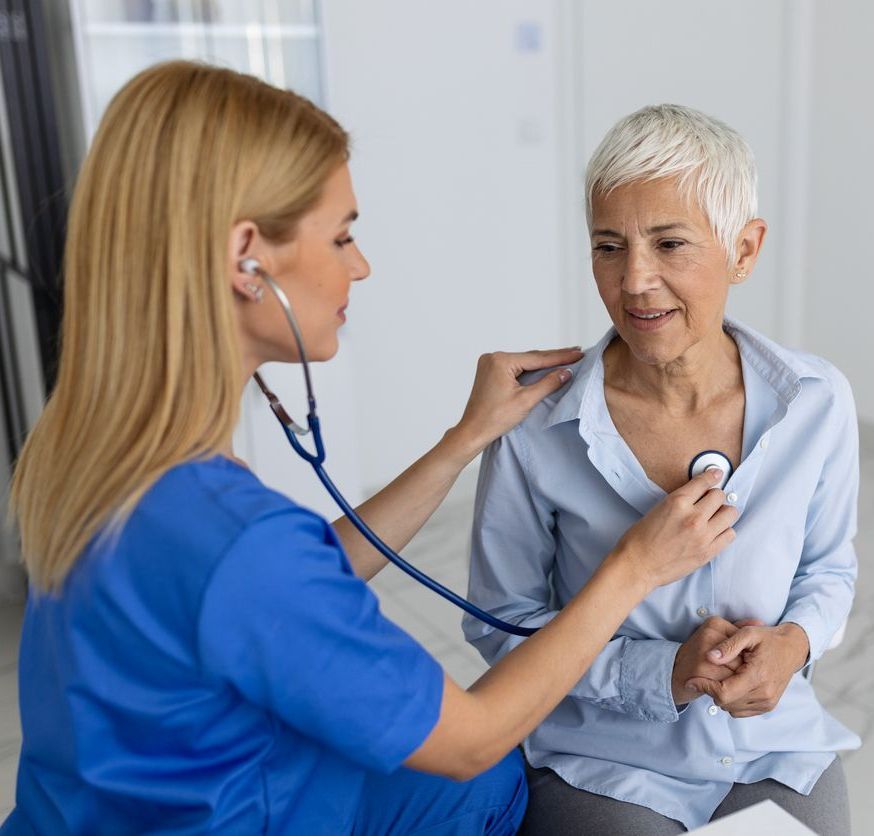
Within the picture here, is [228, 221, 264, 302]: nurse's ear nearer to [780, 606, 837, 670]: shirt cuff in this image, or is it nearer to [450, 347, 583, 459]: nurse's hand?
[450, 347, 583, 459]: nurse's hand

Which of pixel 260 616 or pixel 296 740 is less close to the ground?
pixel 260 616

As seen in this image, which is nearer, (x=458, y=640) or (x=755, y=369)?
(x=755, y=369)

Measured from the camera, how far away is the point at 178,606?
826 millimetres

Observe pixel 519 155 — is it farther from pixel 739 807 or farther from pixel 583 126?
pixel 739 807

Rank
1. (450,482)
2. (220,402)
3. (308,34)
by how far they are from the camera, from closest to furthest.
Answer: (220,402)
(450,482)
(308,34)

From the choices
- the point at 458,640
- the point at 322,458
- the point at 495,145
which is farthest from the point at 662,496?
the point at 495,145

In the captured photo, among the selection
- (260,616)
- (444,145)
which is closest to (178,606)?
(260,616)

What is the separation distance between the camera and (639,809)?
3.86 feet

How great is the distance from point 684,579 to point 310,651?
1.95ft

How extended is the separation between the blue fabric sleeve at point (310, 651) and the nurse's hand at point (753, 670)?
0.43 m

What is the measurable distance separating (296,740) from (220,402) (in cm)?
33

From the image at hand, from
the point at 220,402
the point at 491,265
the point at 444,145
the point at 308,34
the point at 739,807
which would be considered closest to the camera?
the point at 220,402

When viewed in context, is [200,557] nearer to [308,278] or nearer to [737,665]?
[308,278]

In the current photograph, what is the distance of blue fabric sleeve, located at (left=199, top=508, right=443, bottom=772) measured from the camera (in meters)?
0.81
